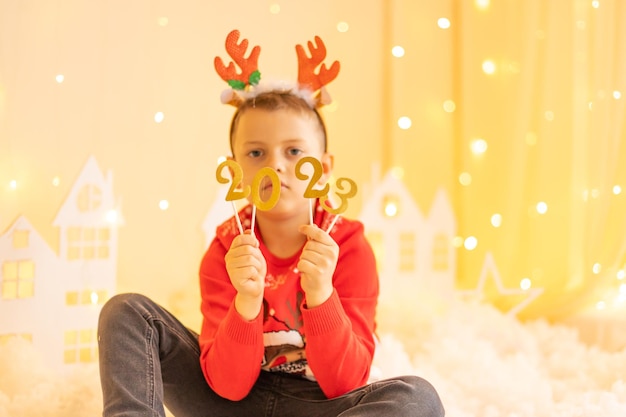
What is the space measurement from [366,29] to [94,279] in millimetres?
959

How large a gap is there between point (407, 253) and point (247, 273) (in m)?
1.01

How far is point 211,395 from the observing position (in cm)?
127

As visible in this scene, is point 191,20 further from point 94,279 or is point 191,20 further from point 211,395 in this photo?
point 211,395

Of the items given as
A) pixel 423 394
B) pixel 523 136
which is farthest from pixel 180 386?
pixel 523 136

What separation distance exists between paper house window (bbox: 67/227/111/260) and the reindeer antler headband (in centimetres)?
53

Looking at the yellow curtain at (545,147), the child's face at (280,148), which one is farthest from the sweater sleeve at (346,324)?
the yellow curtain at (545,147)

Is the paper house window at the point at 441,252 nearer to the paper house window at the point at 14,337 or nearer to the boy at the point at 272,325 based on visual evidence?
the boy at the point at 272,325

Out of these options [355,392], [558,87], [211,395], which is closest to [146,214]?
[211,395]

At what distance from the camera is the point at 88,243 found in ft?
5.62

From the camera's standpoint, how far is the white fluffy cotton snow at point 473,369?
4.74 ft

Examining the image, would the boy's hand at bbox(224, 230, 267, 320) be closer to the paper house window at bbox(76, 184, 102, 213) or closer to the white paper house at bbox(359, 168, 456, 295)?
the paper house window at bbox(76, 184, 102, 213)

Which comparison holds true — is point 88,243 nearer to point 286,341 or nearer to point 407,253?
point 286,341

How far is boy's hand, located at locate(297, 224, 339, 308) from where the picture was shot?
1.13 meters

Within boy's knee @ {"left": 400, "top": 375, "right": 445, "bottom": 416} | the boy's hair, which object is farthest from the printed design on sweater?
the boy's hair
